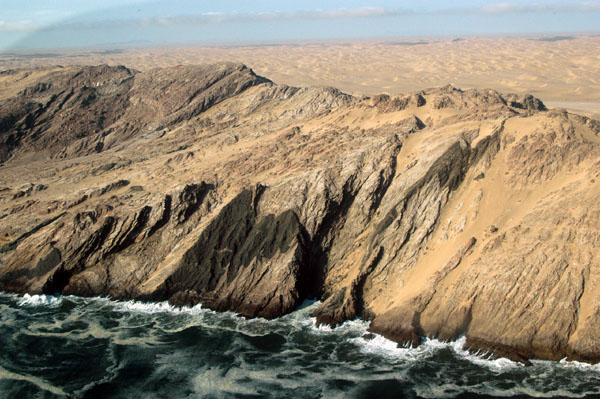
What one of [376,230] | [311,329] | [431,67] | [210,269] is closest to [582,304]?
[376,230]

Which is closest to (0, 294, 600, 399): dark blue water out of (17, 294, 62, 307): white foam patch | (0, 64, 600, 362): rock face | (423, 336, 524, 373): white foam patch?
(423, 336, 524, 373): white foam patch

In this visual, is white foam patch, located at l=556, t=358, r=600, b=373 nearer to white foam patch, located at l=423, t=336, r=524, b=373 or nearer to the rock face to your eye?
the rock face

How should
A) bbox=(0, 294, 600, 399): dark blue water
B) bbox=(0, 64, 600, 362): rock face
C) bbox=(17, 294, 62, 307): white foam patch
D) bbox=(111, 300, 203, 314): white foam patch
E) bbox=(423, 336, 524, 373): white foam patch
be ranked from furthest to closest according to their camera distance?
bbox=(17, 294, 62, 307): white foam patch → bbox=(111, 300, 203, 314): white foam patch → bbox=(0, 64, 600, 362): rock face → bbox=(423, 336, 524, 373): white foam patch → bbox=(0, 294, 600, 399): dark blue water

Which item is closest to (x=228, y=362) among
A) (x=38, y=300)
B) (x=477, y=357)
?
(x=477, y=357)

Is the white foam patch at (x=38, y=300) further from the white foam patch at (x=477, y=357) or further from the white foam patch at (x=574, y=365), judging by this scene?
the white foam patch at (x=574, y=365)

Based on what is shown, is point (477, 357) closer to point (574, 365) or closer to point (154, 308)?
point (574, 365)

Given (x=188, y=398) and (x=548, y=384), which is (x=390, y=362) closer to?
(x=548, y=384)
